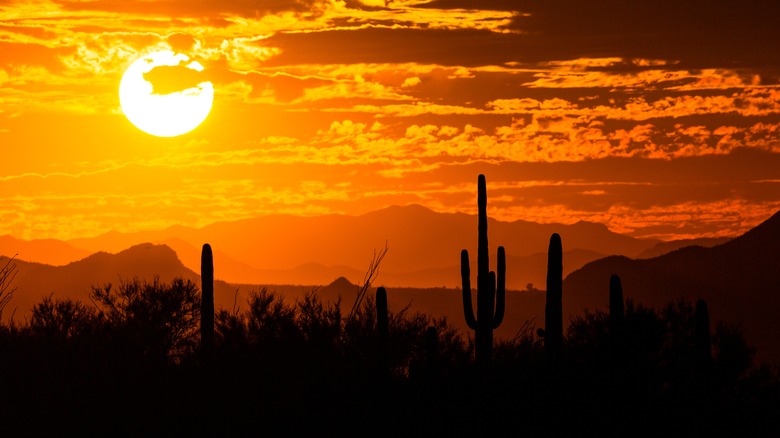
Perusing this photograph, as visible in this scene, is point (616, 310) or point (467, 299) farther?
point (467, 299)

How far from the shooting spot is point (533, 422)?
1744 cm

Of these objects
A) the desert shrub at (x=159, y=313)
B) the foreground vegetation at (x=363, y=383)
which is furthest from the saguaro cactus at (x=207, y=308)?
the desert shrub at (x=159, y=313)

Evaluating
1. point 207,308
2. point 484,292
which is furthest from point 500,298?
point 207,308

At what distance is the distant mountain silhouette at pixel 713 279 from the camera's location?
122375 millimetres

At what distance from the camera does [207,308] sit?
23.1m

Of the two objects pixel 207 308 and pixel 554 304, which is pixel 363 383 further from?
pixel 554 304

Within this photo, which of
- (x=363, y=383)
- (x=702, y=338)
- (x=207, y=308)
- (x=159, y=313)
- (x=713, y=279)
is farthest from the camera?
(x=713, y=279)

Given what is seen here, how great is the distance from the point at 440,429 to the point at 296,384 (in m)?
2.22

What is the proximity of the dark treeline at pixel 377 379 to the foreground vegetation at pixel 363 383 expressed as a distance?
3 cm

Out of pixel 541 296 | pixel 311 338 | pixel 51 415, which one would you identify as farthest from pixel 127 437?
pixel 541 296

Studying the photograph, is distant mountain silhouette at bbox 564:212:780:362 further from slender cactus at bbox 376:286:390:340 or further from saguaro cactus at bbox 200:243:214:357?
slender cactus at bbox 376:286:390:340

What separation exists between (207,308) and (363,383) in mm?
6880

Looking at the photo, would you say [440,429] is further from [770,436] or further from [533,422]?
[770,436]

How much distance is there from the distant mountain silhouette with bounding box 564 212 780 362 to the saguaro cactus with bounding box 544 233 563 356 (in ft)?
311
